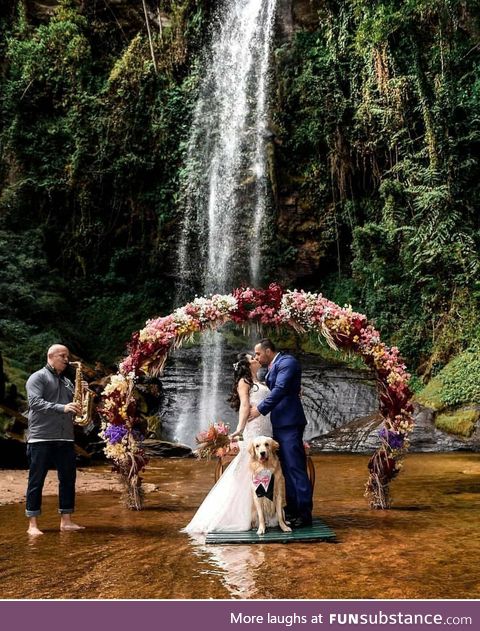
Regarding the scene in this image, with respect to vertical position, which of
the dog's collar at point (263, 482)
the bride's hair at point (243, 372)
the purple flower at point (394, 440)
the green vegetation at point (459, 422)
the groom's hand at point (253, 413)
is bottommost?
the green vegetation at point (459, 422)

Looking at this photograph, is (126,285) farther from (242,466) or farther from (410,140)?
(242,466)

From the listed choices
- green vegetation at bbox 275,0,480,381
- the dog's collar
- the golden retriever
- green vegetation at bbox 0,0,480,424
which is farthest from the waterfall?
the dog's collar

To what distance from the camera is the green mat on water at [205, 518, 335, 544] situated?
5477mm

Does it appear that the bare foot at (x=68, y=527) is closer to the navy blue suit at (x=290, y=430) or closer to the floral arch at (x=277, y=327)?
the floral arch at (x=277, y=327)

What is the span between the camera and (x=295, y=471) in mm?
6016

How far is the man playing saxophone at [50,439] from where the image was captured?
5.95m

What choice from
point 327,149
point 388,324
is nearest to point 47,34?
point 327,149

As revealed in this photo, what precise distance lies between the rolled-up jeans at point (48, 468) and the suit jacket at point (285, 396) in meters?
1.96

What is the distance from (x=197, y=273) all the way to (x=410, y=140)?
329 inches

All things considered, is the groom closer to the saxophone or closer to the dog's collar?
the dog's collar

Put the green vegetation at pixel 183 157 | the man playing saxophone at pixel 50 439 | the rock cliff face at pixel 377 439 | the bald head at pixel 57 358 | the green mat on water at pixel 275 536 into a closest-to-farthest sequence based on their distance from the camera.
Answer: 1. the green mat on water at pixel 275 536
2. the man playing saxophone at pixel 50 439
3. the bald head at pixel 57 358
4. the rock cliff face at pixel 377 439
5. the green vegetation at pixel 183 157

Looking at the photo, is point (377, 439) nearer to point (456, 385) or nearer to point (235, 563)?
point (456, 385)

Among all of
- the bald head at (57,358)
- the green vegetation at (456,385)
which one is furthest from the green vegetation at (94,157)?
the bald head at (57,358)
